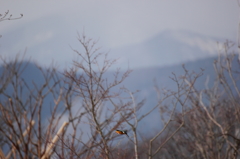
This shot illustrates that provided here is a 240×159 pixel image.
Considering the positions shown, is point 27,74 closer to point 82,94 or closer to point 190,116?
point 190,116

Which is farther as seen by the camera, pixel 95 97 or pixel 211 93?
pixel 211 93

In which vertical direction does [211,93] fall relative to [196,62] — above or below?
below

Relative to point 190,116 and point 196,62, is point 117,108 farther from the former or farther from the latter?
point 196,62

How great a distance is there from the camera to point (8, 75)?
3.95 metres

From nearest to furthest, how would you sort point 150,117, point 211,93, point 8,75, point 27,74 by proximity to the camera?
point 8,75
point 211,93
point 27,74
point 150,117

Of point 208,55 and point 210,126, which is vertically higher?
point 208,55

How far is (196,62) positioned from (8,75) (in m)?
7.47

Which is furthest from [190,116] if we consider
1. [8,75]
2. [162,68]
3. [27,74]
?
[162,68]

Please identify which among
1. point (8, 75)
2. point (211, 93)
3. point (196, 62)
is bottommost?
point (211, 93)

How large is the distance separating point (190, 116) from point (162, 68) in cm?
558

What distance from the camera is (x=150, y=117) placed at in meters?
12.4

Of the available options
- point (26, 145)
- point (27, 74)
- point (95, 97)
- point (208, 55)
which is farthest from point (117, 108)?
point (208, 55)

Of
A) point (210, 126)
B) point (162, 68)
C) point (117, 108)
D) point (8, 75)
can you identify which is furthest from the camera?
point (162, 68)

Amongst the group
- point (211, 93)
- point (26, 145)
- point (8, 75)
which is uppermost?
point (8, 75)
